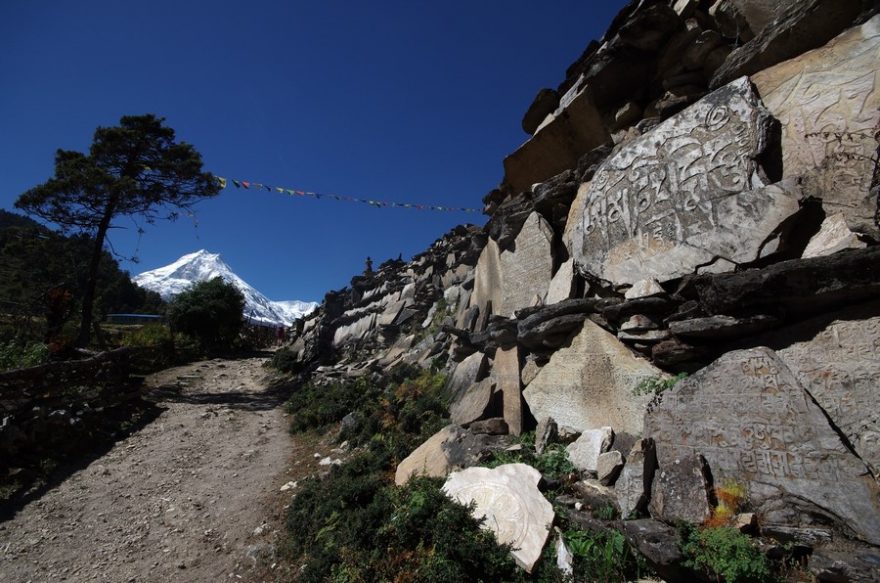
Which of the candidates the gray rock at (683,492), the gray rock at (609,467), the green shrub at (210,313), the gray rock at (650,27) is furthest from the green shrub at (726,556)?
the green shrub at (210,313)

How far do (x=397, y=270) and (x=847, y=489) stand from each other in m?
18.0

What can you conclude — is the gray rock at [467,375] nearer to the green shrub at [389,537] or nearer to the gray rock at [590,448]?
the green shrub at [389,537]

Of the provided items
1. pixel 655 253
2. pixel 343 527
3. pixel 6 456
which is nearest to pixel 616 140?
pixel 655 253

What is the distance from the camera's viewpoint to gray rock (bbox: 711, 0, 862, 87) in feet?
13.8

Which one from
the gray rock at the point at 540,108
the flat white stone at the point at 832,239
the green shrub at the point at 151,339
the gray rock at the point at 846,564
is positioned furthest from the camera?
the green shrub at the point at 151,339

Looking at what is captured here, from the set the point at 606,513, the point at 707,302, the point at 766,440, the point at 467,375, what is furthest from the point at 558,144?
the point at 606,513

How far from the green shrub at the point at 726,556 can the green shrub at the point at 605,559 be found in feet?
1.55

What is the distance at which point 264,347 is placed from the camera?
30.2 metres

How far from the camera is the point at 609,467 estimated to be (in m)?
4.04

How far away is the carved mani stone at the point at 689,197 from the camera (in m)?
4.26

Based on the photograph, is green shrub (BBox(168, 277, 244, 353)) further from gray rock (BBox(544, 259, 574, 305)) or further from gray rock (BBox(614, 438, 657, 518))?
gray rock (BBox(614, 438, 657, 518))

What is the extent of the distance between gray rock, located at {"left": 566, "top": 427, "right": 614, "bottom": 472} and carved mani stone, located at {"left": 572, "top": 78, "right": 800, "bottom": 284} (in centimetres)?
210

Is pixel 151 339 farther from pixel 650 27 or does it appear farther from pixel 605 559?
pixel 650 27

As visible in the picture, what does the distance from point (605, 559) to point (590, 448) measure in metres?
1.35
